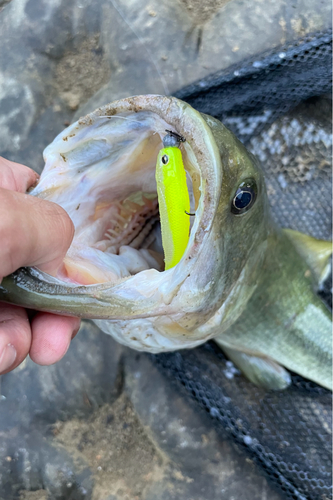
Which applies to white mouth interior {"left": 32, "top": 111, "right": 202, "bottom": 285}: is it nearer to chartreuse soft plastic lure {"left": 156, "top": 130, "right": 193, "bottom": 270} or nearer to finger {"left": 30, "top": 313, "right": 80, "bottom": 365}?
chartreuse soft plastic lure {"left": 156, "top": 130, "right": 193, "bottom": 270}

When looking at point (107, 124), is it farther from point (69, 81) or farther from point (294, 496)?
point (294, 496)

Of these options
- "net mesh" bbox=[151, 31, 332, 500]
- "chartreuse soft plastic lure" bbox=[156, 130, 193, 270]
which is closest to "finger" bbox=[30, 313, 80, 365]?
"chartreuse soft plastic lure" bbox=[156, 130, 193, 270]

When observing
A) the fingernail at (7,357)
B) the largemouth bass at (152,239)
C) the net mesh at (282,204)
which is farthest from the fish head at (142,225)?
the net mesh at (282,204)

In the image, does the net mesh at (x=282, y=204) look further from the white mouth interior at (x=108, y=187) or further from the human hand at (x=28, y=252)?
the human hand at (x=28, y=252)

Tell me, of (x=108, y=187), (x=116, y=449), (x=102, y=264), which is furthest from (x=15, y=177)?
(x=116, y=449)

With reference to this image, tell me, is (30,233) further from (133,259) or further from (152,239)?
(152,239)

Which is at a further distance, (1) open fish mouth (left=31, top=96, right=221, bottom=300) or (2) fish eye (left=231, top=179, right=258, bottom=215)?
(2) fish eye (left=231, top=179, right=258, bottom=215)
